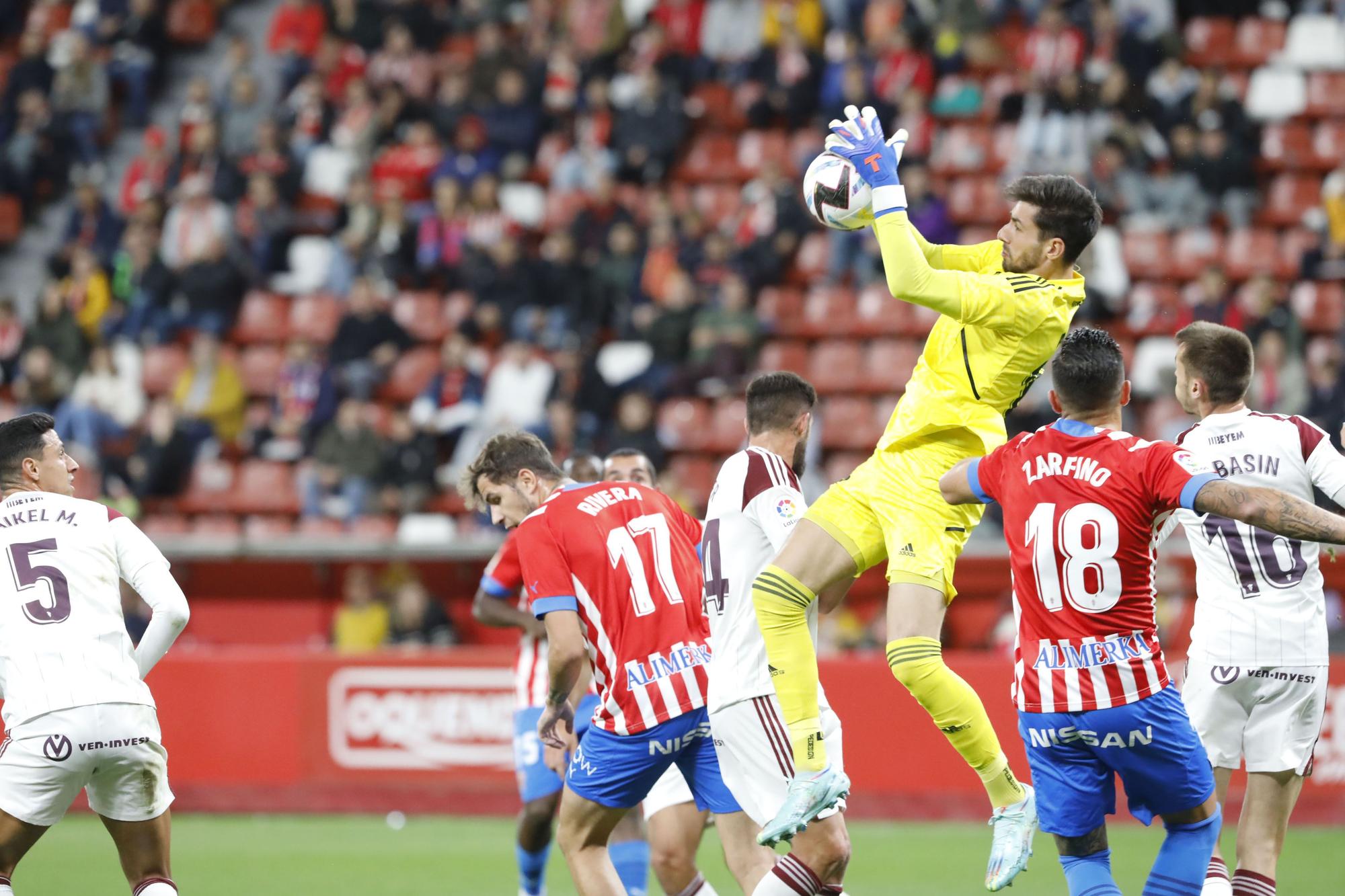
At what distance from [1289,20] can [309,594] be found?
37.7 ft

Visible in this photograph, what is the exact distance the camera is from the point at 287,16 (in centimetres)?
2119

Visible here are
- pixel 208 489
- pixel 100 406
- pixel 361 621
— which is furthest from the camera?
pixel 100 406

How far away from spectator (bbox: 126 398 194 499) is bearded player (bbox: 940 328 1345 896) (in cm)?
1260

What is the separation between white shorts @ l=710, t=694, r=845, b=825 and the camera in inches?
249

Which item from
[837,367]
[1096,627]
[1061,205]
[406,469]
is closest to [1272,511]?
[1096,627]

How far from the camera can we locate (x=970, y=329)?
639cm

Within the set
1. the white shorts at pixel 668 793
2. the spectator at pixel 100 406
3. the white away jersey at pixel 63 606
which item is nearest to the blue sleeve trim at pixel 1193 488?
the white shorts at pixel 668 793

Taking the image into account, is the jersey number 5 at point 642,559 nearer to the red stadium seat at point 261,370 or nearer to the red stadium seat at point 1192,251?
the red stadium seat at point 1192,251

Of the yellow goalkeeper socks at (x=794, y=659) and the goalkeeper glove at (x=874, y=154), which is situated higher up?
the goalkeeper glove at (x=874, y=154)

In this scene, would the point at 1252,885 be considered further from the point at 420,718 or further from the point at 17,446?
the point at 420,718

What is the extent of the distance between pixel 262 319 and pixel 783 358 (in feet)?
20.2

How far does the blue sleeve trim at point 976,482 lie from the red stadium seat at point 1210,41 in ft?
42.3

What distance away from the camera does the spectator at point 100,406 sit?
17.3 meters

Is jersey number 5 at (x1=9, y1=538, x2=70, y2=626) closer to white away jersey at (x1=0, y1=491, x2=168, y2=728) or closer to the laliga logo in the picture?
white away jersey at (x1=0, y1=491, x2=168, y2=728)
